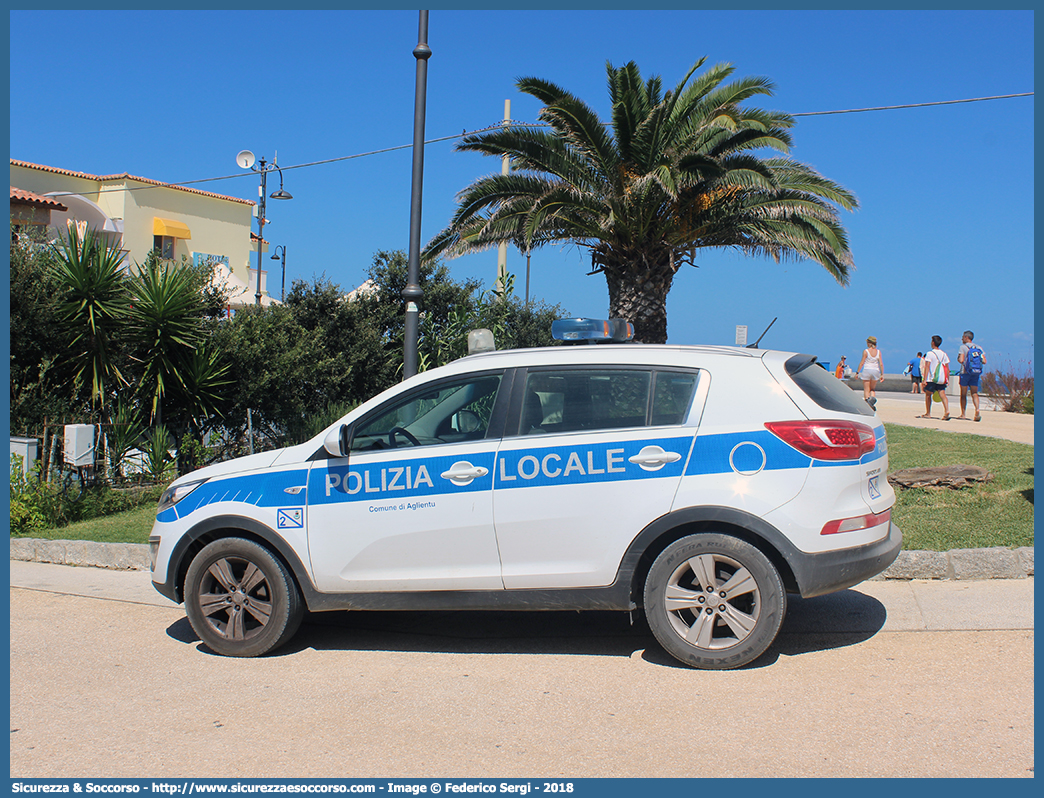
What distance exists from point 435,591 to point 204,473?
5.60ft

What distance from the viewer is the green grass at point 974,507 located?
20.9 feet

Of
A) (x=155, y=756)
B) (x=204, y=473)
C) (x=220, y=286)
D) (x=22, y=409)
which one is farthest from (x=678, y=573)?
(x=220, y=286)

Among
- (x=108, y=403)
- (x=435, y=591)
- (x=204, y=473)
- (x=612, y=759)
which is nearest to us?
(x=612, y=759)

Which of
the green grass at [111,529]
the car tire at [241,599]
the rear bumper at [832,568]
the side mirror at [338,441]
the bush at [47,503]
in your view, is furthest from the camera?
the bush at [47,503]

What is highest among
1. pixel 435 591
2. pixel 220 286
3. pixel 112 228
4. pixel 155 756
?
pixel 112 228

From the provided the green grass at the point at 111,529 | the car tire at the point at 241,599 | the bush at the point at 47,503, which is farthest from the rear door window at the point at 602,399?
the bush at the point at 47,503

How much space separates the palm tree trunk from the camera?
13.5 meters

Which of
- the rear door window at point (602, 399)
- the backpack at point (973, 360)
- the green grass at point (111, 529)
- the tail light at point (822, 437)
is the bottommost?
the green grass at point (111, 529)

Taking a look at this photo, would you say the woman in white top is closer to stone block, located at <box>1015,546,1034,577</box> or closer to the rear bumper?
stone block, located at <box>1015,546,1034,577</box>

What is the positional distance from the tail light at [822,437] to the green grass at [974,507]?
7.62 ft

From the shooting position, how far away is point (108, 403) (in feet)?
34.2

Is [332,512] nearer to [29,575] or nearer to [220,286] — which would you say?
[29,575]

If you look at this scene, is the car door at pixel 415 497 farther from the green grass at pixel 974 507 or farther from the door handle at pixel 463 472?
the green grass at pixel 974 507

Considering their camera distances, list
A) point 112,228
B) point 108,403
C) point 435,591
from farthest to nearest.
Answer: point 112,228
point 108,403
point 435,591
